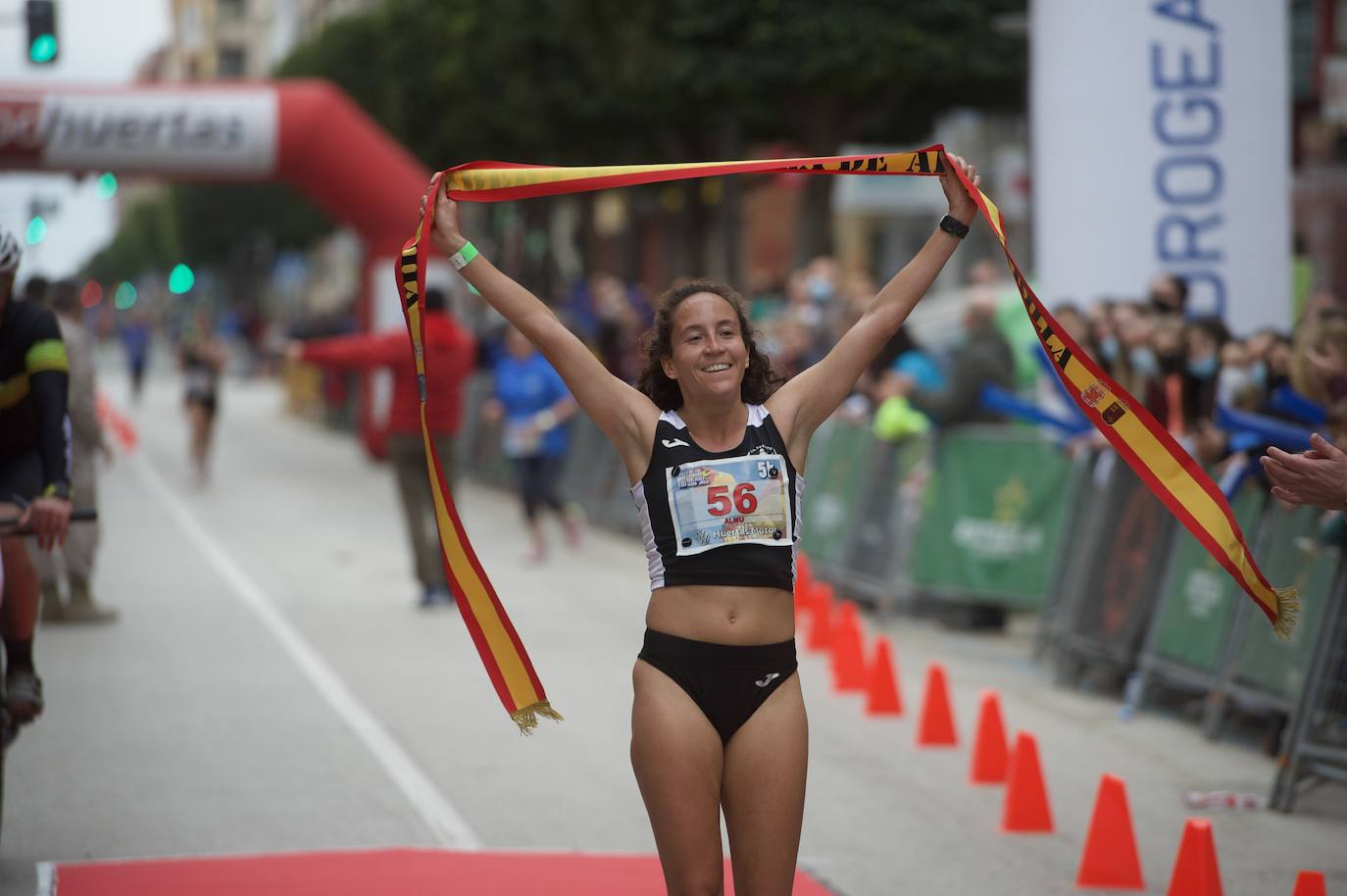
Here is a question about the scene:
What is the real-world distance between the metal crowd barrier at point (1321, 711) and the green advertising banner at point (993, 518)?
3.93 meters

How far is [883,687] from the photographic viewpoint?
1061 cm

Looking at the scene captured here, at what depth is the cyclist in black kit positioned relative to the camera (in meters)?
6.48

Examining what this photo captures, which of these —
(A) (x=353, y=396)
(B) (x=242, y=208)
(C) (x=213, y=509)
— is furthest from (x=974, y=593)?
(B) (x=242, y=208)

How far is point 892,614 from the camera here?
566 inches

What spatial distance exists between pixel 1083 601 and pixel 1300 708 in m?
3.18

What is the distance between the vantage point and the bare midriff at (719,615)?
15.9 ft

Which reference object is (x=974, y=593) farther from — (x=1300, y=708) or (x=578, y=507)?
(x=578, y=507)

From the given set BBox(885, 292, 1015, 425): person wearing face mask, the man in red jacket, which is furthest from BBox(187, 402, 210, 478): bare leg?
BBox(885, 292, 1015, 425): person wearing face mask

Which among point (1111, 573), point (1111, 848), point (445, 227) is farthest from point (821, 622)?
point (445, 227)

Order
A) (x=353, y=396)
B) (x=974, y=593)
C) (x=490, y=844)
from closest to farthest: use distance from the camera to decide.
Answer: (x=490, y=844) → (x=974, y=593) → (x=353, y=396)

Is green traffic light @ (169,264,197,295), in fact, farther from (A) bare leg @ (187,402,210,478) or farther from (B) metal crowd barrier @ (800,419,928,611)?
(A) bare leg @ (187,402,210,478)

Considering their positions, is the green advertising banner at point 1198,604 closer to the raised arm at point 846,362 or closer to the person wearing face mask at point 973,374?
the person wearing face mask at point 973,374

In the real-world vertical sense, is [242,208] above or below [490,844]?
above

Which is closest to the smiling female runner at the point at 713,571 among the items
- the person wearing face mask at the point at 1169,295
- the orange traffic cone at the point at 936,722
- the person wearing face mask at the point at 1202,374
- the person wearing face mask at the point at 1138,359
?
the orange traffic cone at the point at 936,722
